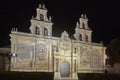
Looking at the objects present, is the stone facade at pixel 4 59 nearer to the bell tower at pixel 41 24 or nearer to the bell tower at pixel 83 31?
the bell tower at pixel 41 24

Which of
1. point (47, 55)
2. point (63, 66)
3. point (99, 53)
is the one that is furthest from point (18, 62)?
point (99, 53)

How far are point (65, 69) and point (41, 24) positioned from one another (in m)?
8.34

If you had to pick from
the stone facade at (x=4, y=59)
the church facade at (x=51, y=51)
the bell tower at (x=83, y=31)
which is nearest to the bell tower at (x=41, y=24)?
the church facade at (x=51, y=51)

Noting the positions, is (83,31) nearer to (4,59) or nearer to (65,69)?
(65,69)

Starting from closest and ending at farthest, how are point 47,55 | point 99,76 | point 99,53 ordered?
point 99,76 → point 47,55 → point 99,53

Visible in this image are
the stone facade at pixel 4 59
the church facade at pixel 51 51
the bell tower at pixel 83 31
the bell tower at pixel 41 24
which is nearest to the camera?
the church facade at pixel 51 51

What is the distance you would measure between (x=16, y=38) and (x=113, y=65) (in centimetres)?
2083

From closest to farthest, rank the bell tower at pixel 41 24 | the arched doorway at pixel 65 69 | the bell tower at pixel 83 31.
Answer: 1. the bell tower at pixel 41 24
2. the arched doorway at pixel 65 69
3. the bell tower at pixel 83 31

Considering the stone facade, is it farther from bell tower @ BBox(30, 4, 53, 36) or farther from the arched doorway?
the arched doorway

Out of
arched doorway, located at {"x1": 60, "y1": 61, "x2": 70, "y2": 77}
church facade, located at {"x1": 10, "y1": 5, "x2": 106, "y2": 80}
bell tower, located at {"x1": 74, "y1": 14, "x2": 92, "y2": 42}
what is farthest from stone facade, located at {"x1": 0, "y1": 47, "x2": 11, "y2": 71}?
bell tower, located at {"x1": 74, "y1": 14, "x2": 92, "y2": 42}

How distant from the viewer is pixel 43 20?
44.5m

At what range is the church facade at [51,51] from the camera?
40.4m

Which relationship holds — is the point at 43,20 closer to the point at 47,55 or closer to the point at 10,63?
the point at 47,55

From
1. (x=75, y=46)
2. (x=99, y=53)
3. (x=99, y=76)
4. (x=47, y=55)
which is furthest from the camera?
(x=99, y=53)
